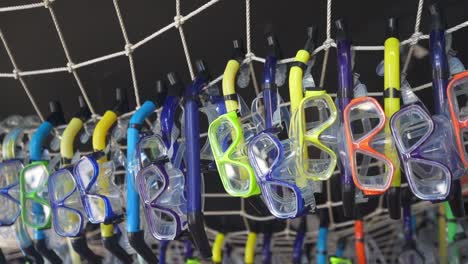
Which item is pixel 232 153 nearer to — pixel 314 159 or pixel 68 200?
pixel 314 159

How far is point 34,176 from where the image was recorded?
1.04m

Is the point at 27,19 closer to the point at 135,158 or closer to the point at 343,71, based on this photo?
the point at 135,158

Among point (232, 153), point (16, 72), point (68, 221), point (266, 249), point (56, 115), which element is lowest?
point (266, 249)

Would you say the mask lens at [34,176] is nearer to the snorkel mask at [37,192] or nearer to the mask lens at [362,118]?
the snorkel mask at [37,192]

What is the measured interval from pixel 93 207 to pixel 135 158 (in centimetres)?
12

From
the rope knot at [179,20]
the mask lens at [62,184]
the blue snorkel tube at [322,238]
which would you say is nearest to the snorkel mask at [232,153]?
the rope knot at [179,20]

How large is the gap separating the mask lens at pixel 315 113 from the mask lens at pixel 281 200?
9 centimetres

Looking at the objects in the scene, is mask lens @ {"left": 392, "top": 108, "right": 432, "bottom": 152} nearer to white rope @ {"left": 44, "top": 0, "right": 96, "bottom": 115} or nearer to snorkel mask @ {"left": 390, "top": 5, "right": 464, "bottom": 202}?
snorkel mask @ {"left": 390, "top": 5, "right": 464, "bottom": 202}

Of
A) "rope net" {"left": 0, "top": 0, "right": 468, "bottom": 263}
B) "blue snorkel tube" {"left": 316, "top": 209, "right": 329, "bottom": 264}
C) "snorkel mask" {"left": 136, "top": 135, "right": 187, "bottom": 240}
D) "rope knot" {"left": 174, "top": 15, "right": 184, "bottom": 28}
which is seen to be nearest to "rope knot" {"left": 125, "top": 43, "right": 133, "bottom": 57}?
"rope net" {"left": 0, "top": 0, "right": 468, "bottom": 263}

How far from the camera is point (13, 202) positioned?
109 cm

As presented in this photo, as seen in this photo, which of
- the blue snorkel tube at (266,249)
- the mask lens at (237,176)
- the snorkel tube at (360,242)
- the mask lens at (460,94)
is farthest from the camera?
the blue snorkel tube at (266,249)

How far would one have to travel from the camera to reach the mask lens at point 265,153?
29.9 inches

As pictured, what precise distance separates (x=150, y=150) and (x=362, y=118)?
1.22 feet

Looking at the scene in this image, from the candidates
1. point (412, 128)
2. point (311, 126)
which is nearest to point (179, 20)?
point (311, 126)
